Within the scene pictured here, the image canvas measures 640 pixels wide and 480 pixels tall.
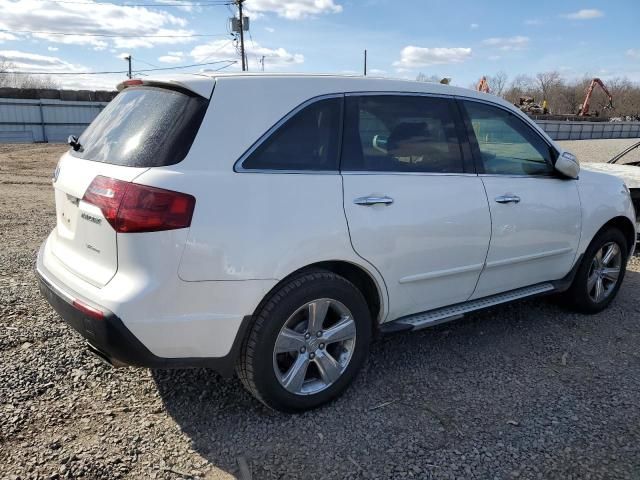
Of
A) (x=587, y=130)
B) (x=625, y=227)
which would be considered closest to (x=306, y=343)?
(x=625, y=227)

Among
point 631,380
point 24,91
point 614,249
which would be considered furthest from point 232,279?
point 24,91

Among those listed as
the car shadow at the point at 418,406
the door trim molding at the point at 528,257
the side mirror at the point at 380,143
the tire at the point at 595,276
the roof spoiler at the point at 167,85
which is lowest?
the car shadow at the point at 418,406

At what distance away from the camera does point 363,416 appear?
2.99 metres

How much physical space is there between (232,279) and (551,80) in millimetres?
104953

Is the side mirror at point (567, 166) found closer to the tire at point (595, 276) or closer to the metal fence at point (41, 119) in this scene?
the tire at point (595, 276)

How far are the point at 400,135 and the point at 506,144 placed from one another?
1.04 metres

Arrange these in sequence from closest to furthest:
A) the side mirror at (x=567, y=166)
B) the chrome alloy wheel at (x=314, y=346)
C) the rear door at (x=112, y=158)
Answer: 1. the rear door at (x=112, y=158)
2. the chrome alloy wheel at (x=314, y=346)
3. the side mirror at (x=567, y=166)

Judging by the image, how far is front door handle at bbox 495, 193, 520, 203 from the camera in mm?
A: 3533

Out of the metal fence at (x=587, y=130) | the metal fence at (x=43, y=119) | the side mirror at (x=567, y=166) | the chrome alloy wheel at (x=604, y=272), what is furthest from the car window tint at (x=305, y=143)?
the metal fence at (x=587, y=130)

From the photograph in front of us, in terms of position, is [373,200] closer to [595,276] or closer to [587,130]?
[595,276]

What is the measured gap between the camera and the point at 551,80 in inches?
3723

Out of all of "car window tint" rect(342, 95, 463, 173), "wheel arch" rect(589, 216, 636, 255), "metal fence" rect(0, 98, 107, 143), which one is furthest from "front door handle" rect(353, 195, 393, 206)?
"metal fence" rect(0, 98, 107, 143)

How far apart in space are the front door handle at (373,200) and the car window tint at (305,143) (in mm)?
224

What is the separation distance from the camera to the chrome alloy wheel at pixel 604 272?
458cm
